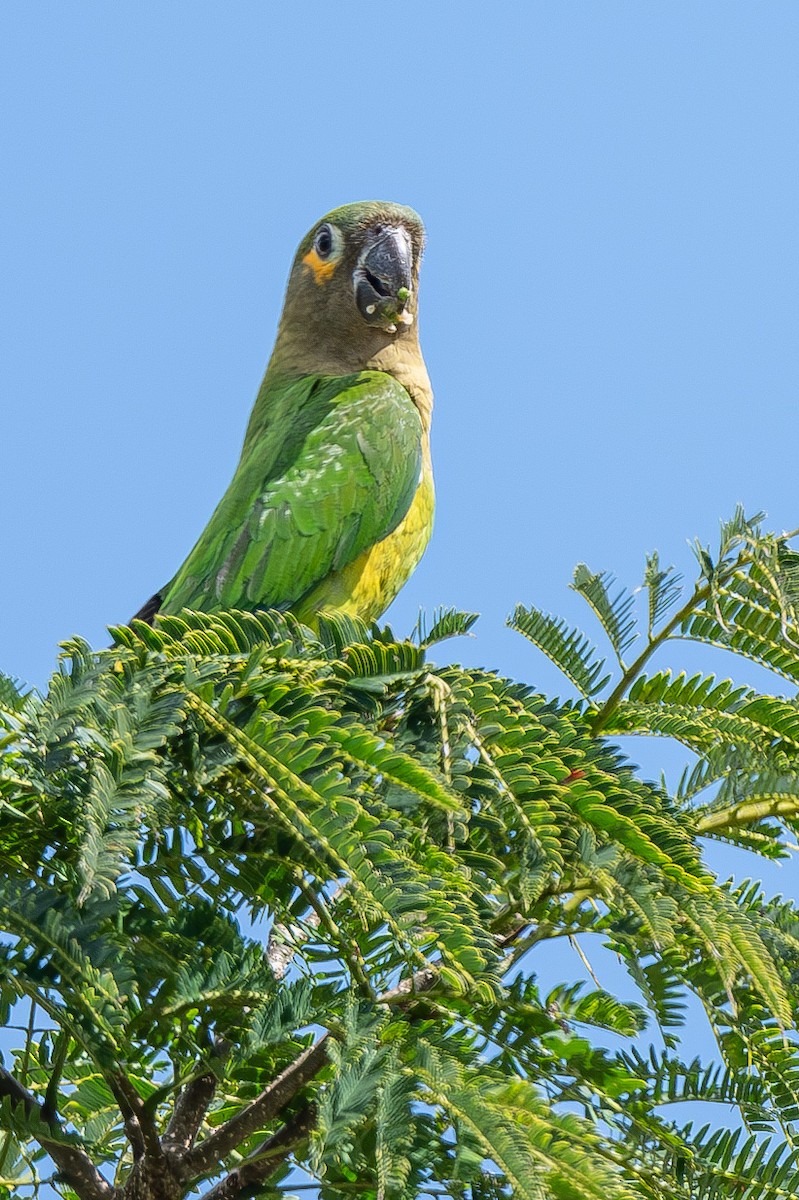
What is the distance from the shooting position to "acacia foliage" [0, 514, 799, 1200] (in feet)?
6.10

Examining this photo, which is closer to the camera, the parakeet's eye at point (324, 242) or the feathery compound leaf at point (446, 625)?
the feathery compound leaf at point (446, 625)

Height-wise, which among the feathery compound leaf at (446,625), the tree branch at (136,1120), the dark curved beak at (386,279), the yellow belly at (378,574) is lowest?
the tree branch at (136,1120)

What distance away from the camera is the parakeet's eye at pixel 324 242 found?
605cm

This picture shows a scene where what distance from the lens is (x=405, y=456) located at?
5.23m

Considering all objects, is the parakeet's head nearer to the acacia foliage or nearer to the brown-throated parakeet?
the brown-throated parakeet

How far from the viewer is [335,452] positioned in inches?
203

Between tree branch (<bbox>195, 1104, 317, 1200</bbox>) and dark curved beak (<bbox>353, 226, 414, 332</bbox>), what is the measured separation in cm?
407

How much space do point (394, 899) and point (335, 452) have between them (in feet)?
11.5

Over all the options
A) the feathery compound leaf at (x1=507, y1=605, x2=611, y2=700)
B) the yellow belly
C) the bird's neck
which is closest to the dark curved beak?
the bird's neck

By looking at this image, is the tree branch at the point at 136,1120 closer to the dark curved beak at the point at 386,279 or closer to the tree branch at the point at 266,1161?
the tree branch at the point at 266,1161

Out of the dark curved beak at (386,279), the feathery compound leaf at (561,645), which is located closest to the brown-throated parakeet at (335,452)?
the dark curved beak at (386,279)

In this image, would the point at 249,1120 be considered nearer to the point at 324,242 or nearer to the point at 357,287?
the point at 357,287

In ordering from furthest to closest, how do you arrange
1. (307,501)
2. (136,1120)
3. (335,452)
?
(335,452), (307,501), (136,1120)

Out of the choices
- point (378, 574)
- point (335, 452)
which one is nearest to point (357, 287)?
point (335, 452)
